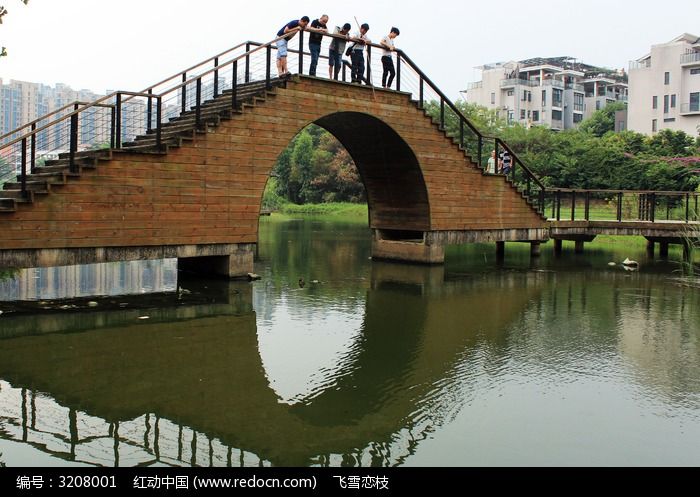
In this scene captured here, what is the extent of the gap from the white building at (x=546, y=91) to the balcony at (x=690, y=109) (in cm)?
2258

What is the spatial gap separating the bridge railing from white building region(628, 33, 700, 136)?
21.7 meters

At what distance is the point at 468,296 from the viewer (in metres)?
15.3

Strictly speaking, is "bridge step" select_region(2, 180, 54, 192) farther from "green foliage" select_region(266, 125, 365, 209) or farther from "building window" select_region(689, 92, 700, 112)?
"building window" select_region(689, 92, 700, 112)

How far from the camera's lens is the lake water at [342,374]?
249 inches

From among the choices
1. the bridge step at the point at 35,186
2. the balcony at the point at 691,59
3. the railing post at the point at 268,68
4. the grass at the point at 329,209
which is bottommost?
the bridge step at the point at 35,186

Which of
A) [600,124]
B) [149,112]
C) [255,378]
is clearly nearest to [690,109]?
[600,124]

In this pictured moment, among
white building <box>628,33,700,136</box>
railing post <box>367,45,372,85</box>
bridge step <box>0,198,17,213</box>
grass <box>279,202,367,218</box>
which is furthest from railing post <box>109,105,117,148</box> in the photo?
white building <box>628,33,700,136</box>

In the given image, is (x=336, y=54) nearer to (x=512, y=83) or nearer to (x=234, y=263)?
(x=234, y=263)

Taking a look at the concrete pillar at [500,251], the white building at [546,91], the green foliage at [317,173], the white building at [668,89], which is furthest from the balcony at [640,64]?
the concrete pillar at [500,251]

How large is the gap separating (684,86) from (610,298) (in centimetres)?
4825

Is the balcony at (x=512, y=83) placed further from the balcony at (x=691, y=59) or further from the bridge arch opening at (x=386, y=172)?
the bridge arch opening at (x=386, y=172)

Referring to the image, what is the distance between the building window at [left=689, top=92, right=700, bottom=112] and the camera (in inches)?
2212

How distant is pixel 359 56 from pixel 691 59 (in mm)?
47351
